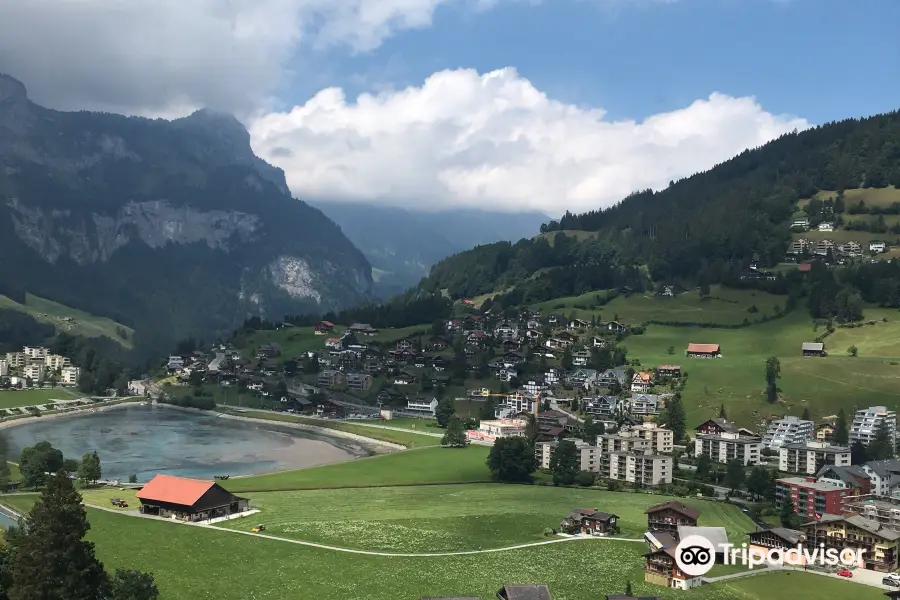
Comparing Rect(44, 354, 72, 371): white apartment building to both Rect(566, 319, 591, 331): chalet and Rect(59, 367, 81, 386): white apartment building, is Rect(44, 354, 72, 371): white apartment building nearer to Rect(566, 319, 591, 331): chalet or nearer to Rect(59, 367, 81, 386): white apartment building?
Rect(59, 367, 81, 386): white apartment building

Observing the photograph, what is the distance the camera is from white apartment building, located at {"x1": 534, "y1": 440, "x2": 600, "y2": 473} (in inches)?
2434

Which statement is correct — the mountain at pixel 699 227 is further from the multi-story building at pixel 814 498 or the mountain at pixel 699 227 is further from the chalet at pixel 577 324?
the multi-story building at pixel 814 498

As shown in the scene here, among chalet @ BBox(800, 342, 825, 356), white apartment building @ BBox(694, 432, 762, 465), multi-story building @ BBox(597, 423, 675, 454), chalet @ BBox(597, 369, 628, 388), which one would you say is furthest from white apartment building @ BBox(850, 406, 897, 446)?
chalet @ BBox(597, 369, 628, 388)

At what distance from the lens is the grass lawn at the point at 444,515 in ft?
137

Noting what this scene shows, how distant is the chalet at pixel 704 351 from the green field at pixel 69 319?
108096 mm

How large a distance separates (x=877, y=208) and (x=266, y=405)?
309ft

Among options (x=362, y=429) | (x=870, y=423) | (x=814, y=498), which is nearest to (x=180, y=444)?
(x=362, y=429)

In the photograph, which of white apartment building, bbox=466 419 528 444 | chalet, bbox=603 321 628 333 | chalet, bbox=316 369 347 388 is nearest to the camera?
white apartment building, bbox=466 419 528 444

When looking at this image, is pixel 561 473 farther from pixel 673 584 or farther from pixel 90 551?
pixel 90 551

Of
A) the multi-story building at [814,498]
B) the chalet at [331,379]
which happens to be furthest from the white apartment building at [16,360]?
the multi-story building at [814,498]

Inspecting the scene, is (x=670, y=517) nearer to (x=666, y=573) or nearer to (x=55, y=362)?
(x=666, y=573)

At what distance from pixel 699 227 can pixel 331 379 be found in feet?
224

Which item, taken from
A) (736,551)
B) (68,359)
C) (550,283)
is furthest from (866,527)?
(68,359)

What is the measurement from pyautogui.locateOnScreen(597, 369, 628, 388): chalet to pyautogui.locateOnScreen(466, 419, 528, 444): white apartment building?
12475 millimetres
